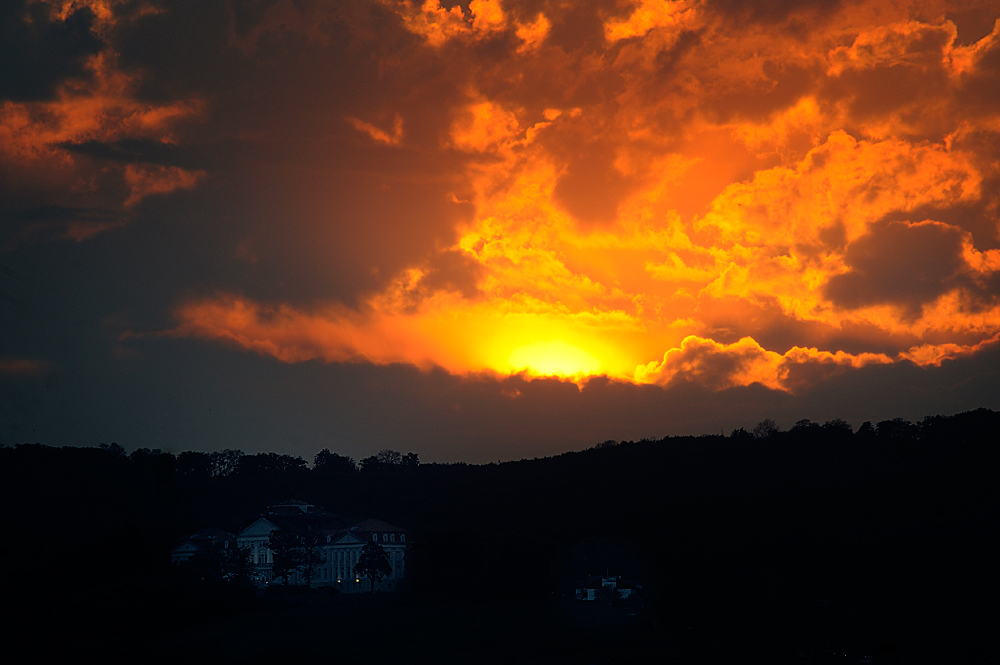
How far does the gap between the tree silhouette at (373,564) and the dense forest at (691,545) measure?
4.11m

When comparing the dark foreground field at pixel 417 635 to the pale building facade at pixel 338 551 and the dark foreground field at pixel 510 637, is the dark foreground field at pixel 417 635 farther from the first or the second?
the pale building facade at pixel 338 551

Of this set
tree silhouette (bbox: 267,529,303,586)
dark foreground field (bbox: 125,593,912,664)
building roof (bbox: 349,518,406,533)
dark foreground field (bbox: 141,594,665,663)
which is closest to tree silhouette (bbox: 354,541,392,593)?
tree silhouette (bbox: 267,529,303,586)

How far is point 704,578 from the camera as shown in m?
113

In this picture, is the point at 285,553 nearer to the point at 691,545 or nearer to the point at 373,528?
the point at 373,528

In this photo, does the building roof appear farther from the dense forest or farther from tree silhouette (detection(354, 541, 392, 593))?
tree silhouette (detection(354, 541, 392, 593))

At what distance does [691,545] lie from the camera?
438 ft

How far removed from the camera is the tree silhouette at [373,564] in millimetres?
129250

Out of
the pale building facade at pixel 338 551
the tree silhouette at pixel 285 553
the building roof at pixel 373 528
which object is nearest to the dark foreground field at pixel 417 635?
the tree silhouette at pixel 285 553

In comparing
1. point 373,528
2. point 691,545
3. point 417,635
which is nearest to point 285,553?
point 373,528

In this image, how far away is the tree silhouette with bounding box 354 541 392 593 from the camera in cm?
12925

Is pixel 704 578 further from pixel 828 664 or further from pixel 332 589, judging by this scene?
pixel 332 589

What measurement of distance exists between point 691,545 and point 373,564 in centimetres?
4627

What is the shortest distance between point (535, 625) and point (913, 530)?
68030 millimetres

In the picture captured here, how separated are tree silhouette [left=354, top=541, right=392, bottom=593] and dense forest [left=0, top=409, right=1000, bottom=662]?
4114 mm
